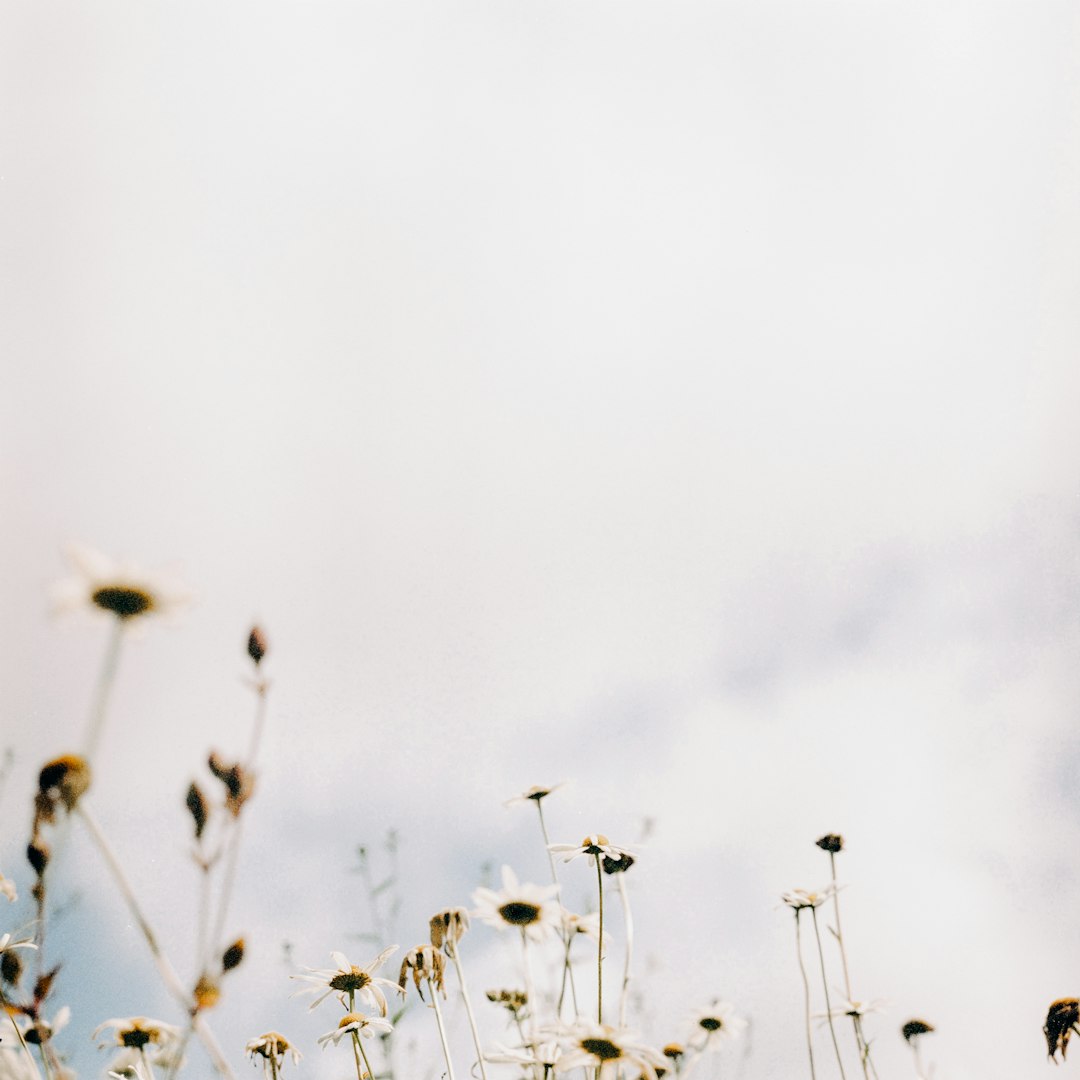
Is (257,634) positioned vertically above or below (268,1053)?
above

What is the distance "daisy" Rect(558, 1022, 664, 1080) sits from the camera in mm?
1958

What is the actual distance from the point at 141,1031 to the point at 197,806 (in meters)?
2.19

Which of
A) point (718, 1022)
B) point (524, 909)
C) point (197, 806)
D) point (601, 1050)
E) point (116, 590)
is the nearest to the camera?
point (197, 806)

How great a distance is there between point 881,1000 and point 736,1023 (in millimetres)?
805

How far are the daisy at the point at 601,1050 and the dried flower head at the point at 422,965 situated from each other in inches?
35.8

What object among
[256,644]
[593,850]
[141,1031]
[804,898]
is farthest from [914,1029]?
[256,644]

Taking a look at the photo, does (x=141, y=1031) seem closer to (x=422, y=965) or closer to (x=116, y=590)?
(x=422, y=965)

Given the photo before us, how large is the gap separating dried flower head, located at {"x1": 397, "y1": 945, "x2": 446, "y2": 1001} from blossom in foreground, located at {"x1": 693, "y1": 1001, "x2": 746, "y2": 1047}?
1538 millimetres

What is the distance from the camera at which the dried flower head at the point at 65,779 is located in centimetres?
98

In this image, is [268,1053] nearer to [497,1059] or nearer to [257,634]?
[497,1059]

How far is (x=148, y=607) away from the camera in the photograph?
131 cm

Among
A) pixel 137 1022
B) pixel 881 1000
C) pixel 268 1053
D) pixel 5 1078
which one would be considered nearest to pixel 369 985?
pixel 268 1053

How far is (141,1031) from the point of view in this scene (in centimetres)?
276

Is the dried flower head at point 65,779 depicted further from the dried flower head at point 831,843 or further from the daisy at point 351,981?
the dried flower head at point 831,843
